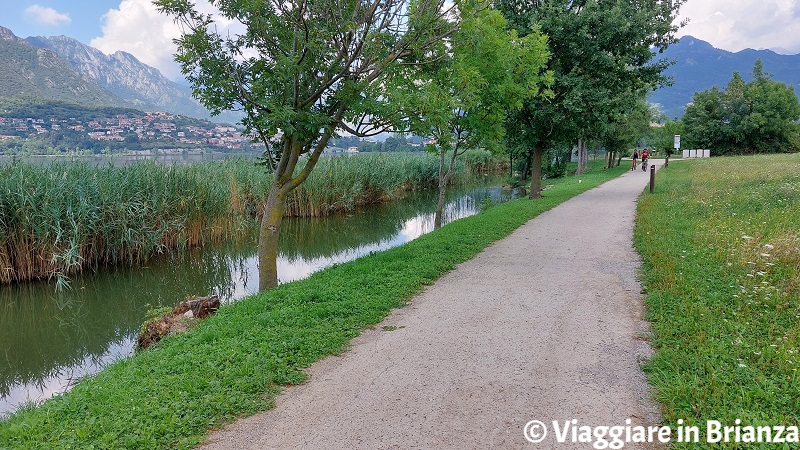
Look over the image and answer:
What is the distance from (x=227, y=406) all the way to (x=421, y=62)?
6625mm

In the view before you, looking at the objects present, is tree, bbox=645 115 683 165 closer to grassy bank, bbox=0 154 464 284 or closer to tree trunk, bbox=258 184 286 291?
grassy bank, bbox=0 154 464 284

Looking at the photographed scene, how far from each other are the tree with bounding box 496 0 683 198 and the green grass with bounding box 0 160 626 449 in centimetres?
1260

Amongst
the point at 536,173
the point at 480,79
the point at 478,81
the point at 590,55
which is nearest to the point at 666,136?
the point at 536,173

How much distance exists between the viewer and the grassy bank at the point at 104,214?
35.7ft

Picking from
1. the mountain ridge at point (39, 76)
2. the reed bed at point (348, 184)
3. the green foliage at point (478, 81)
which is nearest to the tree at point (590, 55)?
the green foliage at point (478, 81)

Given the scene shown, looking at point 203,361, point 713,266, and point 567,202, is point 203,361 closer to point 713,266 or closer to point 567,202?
point 713,266

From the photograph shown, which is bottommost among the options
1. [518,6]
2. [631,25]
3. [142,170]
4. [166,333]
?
[166,333]

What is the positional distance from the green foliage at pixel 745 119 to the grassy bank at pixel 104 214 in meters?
59.9

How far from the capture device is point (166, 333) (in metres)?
6.84

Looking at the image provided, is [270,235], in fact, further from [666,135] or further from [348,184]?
[666,135]

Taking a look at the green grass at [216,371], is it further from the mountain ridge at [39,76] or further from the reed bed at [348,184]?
the mountain ridge at [39,76]

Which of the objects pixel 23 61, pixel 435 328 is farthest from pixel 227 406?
pixel 23 61

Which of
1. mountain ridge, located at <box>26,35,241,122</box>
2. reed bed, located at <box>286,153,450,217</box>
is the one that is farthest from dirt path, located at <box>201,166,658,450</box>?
mountain ridge, located at <box>26,35,241,122</box>

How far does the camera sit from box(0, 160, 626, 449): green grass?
363 centimetres
